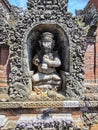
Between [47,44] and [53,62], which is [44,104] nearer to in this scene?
[53,62]

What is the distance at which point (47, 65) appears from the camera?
5.01 metres

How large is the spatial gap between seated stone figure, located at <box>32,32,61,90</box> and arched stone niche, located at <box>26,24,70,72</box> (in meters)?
0.15

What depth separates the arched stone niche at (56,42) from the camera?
Answer: 5.03m

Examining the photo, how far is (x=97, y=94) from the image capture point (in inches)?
202

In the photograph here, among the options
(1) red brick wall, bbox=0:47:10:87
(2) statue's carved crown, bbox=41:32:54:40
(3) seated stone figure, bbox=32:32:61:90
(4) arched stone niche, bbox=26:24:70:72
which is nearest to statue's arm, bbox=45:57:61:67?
(3) seated stone figure, bbox=32:32:61:90

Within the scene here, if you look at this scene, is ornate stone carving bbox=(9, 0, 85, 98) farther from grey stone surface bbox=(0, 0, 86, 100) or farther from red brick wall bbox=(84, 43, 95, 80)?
red brick wall bbox=(84, 43, 95, 80)

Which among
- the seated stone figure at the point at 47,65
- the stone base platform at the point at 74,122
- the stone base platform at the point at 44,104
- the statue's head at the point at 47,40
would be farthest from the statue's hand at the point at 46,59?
the stone base platform at the point at 74,122

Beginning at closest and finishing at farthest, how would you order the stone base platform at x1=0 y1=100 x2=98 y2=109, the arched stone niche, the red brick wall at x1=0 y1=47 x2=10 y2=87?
1. the stone base platform at x1=0 y1=100 x2=98 y2=109
2. the arched stone niche
3. the red brick wall at x1=0 y1=47 x2=10 y2=87

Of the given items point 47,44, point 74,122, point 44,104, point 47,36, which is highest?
point 47,36

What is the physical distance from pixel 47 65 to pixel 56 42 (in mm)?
627

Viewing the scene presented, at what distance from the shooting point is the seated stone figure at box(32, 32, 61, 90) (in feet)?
16.4

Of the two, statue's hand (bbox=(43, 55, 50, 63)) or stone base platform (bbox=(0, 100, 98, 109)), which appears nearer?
stone base platform (bbox=(0, 100, 98, 109))

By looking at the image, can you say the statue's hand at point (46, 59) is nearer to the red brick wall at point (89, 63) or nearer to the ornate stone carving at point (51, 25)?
the ornate stone carving at point (51, 25)

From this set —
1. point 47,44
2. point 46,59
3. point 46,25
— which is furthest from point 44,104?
point 46,25
